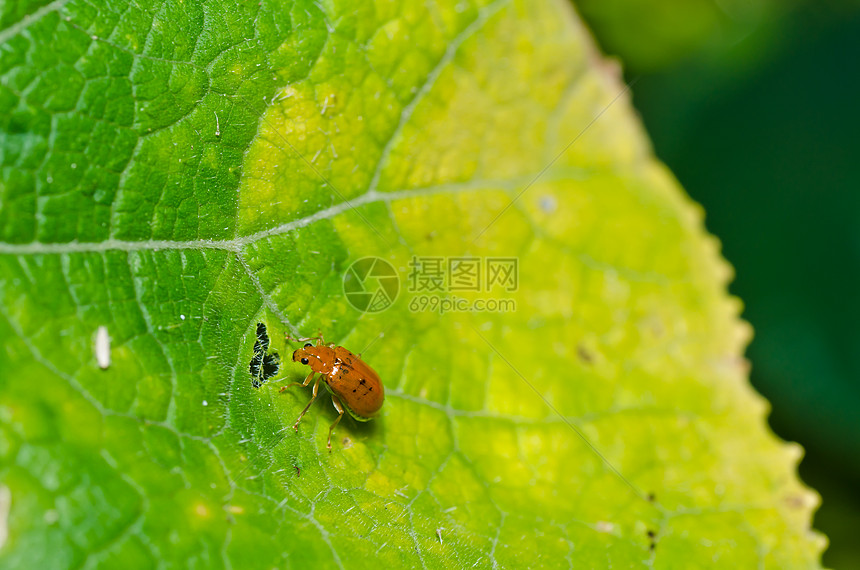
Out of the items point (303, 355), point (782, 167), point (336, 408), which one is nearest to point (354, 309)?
point (303, 355)

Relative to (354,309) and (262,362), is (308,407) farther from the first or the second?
(354,309)

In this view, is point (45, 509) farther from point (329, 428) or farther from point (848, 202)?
→ point (848, 202)

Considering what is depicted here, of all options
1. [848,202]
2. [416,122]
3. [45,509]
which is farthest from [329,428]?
[848,202]

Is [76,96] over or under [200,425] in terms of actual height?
over

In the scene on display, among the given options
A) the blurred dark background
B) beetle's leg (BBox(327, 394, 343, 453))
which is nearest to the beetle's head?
beetle's leg (BBox(327, 394, 343, 453))

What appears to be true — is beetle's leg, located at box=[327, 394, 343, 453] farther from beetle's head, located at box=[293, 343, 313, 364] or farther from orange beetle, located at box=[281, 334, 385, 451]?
beetle's head, located at box=[293, 343, 313, 364]

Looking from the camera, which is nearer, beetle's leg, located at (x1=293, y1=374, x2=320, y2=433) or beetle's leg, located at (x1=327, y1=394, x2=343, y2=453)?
beetle's leg, located at (x1=293, y1=374, x2=320, y2=433)
